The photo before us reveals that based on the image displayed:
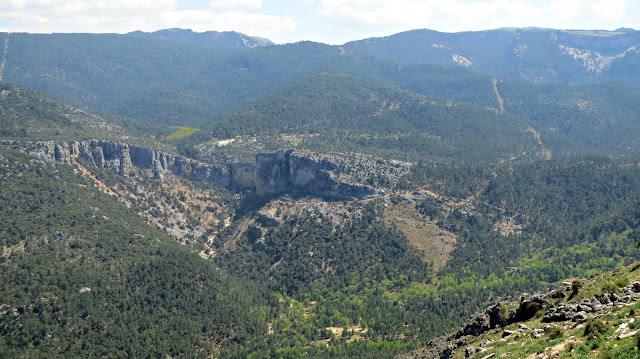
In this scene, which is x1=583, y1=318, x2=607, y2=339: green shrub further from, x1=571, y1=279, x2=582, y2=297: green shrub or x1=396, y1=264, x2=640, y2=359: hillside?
x1=571, y1=279, x2=582, y2=297: green shrub

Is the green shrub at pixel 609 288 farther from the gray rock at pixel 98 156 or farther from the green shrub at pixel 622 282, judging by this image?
the gray rock at pixel 98 156

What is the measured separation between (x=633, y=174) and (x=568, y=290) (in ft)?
440

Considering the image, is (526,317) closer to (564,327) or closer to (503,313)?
(503,313)

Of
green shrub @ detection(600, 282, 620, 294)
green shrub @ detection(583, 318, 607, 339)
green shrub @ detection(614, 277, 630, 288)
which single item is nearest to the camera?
green shrub @ detection(583, 318, 607, 339)

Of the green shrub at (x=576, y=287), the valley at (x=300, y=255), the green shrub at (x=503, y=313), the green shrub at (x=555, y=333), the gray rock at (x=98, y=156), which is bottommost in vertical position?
the valley at (x=300, y=255)

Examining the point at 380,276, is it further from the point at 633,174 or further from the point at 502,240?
the point at 633,174

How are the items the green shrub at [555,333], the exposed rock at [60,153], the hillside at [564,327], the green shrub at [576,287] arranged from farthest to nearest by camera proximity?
the exposed rock at [60,153], the green shrub at [576,287], the green shrub at [555,333], the hillside at [564,327]

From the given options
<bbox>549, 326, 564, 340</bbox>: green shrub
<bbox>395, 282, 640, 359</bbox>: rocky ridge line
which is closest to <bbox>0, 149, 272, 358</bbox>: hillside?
<bbox>395, 282, 640, 359</bbox>: rocky ridge line

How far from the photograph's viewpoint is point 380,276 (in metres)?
158

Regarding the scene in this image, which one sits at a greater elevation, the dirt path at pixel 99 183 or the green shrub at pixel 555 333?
the green shrub at pixel 555 333

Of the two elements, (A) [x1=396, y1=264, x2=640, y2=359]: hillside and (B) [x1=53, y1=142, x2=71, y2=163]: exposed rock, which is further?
(B) [x1=53, y1=142, x2=71, y2=163]: exposed rock

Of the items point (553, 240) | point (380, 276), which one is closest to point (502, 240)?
point (553, 240)

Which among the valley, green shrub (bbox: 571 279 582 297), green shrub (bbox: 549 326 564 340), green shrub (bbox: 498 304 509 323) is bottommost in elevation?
the valley

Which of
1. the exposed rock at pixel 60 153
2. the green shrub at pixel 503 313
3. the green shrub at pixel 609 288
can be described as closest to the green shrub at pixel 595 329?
the green shrub at pixel 609 288
